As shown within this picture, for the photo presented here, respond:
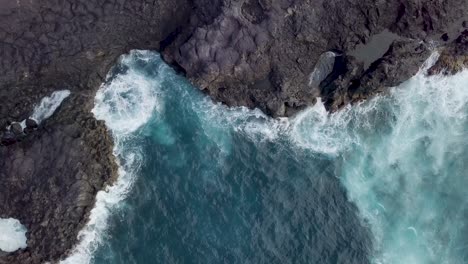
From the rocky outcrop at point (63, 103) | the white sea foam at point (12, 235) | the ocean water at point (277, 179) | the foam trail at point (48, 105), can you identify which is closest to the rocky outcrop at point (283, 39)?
the ocean water at point (277, 179)

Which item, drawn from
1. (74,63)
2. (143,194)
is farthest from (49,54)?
(143,194)

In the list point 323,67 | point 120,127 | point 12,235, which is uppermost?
point 323,67

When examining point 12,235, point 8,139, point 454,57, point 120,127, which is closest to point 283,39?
point 454,57

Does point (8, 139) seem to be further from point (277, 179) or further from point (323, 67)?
point (323, 67)

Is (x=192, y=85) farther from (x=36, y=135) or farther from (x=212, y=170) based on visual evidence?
(x=36, y=135)

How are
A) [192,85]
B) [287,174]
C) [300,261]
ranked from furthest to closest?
[192,85] → [287,174] → [300,261]

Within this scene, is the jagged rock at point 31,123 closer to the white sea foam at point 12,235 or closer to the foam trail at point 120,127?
the foam trail at point 120,127
